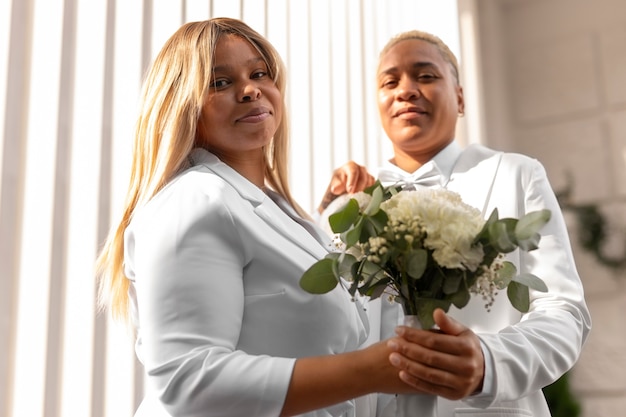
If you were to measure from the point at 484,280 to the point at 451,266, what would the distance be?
10 centimetres

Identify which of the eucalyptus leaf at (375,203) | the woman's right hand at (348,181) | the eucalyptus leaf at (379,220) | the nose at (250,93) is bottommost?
the eucalyptus leaf at (379,220)

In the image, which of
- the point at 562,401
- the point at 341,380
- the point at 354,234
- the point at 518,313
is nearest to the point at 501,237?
the point at 354,234

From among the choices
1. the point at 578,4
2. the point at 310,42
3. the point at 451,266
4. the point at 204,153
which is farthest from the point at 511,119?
the point at 451,266

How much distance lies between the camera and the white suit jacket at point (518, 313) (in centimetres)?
172

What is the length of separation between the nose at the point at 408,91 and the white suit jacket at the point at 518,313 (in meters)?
0.19

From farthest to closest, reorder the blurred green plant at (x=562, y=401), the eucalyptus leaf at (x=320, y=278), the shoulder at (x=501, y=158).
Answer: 1. the blurred green plant at (x=562, y=401)
2. the shoulder at (x=501, y=158)
3. the eucalyptus leaf at (x=320, y=278)

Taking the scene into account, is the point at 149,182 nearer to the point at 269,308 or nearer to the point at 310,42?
the point at 269,308

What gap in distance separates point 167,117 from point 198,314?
55 centimetres

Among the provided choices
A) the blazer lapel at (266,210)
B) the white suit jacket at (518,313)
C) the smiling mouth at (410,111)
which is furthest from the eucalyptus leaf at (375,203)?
the smiling mouth at (410,111)

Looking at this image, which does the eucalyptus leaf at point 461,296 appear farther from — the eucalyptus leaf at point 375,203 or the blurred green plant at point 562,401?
the blurred green plant at point 562,401

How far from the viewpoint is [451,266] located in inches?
59.5

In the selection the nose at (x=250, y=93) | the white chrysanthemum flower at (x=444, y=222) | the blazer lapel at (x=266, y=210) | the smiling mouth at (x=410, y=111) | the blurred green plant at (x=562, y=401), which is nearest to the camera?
the white chrysanthemum flower at (x=444, y=222)

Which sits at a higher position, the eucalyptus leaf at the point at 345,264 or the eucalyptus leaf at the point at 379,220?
the eucalyptus leaf at the point at 379,220

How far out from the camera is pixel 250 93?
1979 millimetres
